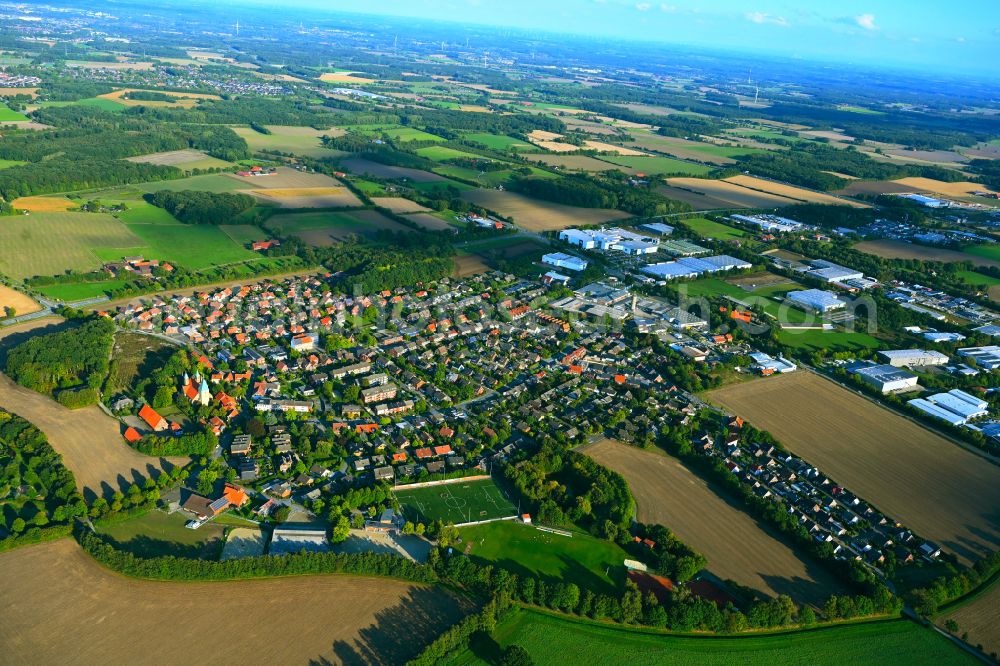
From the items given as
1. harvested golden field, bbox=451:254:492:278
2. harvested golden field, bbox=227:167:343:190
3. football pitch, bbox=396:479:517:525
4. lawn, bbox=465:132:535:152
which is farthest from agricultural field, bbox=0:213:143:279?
lawn, bbox=465:132:535:152

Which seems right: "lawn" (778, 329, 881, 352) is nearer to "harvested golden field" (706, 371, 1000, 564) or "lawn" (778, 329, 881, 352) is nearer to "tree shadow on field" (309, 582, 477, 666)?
"harvested golden field" (706, 371, 1000, 564)

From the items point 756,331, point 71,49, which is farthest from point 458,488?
point 71,49

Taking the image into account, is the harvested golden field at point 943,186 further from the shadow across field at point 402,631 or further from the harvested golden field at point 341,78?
the harvested golden field at point 341,78

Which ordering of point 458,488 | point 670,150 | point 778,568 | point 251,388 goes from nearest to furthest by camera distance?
point 778,568, point 458,488, point 251,388, point 670,150

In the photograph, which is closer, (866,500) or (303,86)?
(866,500)

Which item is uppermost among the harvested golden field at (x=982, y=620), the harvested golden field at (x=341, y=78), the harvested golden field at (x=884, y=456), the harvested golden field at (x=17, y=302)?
the harvested golden field at (x=341, y=78)

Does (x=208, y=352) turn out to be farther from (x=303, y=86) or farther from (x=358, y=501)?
(x=303, y=86)

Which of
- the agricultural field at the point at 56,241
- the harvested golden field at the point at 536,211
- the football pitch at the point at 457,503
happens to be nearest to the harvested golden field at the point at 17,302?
the agricultural field at the point at 56,241
